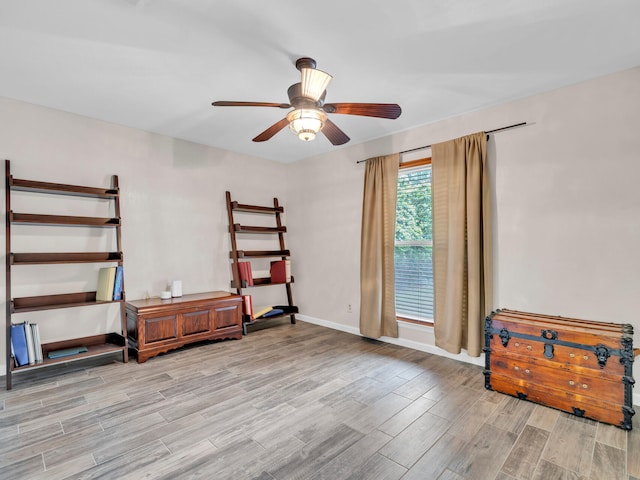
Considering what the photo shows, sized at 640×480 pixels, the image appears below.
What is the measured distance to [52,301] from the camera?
3152mm

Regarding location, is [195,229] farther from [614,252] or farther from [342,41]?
[614,252]

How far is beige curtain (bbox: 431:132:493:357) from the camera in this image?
3.13m

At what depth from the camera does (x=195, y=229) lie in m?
4.31

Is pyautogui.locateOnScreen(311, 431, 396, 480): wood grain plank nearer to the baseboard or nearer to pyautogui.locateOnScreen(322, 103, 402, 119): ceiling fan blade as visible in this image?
the baseboard

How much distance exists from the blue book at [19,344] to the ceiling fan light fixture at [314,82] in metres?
3.12

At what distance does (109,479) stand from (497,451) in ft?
7.11

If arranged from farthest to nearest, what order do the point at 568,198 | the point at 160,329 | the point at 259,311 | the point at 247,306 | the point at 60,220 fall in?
the point at 259,311, the point at 247,306, the point at 160,329, the point at 60,220, the point at 568,198

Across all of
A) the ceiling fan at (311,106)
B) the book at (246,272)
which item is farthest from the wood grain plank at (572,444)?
the book at (246,272)

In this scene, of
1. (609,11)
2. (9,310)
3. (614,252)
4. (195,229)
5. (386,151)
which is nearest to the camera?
(609,11)

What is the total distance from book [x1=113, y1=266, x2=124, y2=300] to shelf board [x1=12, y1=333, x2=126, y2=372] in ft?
1.54

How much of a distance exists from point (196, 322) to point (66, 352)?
3.91 feet

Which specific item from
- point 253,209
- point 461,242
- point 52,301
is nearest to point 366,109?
point 461,242

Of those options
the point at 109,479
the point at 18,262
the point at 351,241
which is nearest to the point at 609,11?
the point at 351,241

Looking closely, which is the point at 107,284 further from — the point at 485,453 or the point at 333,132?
the point at 485,453
